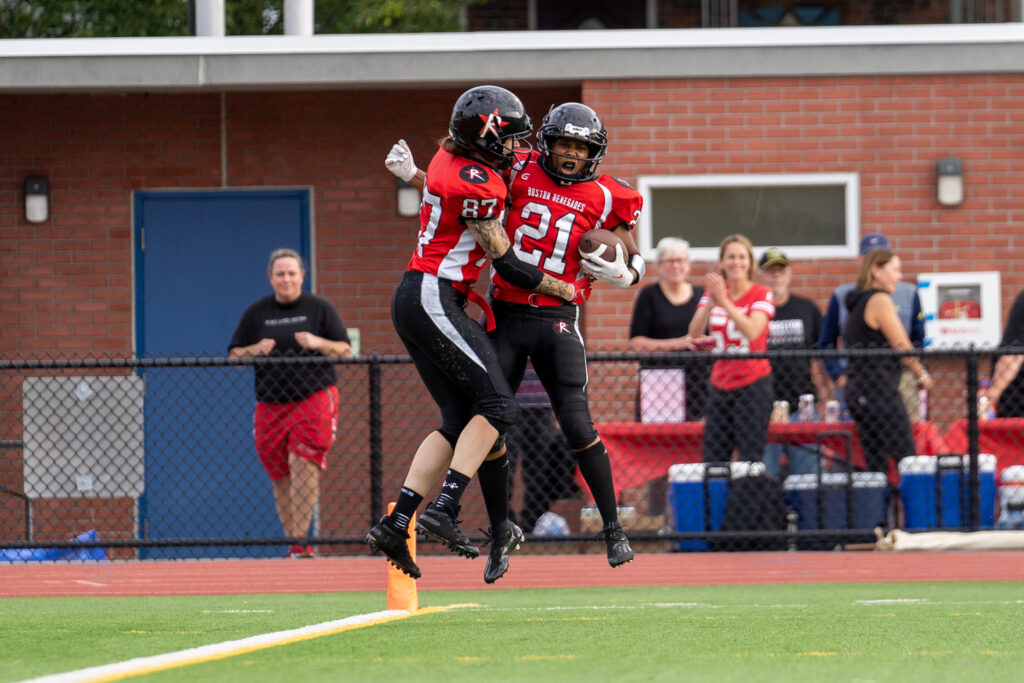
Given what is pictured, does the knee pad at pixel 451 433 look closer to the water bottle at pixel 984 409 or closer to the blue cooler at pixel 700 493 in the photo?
the blue cooler at pixel 700 493

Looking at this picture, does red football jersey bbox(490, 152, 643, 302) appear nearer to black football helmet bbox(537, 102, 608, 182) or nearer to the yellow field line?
black football helmet bbox(537, 102, 608, 182)

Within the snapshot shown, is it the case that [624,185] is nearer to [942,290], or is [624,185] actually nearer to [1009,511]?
[1009,511]

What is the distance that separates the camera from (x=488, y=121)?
232 inches

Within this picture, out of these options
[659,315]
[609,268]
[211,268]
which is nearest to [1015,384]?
[659,315]

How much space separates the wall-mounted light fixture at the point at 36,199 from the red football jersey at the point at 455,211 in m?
7.32

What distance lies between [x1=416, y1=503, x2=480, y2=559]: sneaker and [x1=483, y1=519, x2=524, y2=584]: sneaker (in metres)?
0.18

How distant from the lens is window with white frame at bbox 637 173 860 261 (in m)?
11.9

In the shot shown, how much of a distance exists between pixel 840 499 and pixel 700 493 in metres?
0.91

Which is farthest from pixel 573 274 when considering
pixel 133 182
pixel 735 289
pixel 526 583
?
pixel 133 182

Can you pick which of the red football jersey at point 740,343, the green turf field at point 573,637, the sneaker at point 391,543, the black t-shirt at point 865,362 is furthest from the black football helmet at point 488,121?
the black t-shirt at point 865,362

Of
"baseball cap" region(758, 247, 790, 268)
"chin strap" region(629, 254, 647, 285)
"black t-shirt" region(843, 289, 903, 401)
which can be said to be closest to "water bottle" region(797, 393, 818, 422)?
"black t-shirt" region(843, 289, 903, 401)

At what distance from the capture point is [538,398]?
34.3 feet

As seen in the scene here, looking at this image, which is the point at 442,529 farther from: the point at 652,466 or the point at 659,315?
the point at 659,315

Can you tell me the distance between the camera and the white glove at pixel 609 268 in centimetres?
609
